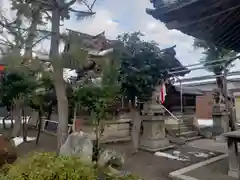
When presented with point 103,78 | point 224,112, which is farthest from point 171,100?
point 103,78

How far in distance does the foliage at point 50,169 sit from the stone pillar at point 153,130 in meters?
4.47

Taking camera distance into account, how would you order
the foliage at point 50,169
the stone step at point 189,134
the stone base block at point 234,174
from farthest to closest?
1. the stone step at point 189,134
2. the stone base block at point 234,174
3. the foliage at point 50,169

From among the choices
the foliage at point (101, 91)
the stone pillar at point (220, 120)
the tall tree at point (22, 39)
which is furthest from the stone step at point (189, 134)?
the tall tree at point (22, 39)

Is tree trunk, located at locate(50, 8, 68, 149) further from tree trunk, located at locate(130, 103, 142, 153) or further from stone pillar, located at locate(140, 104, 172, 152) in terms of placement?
stone pillar, located at locate(140, 104, 172, 152)

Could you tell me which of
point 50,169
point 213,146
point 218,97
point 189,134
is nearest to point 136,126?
point 213,146

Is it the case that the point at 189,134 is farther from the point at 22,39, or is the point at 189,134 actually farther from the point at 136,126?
the point at 22,39

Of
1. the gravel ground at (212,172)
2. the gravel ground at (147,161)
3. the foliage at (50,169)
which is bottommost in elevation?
the gravel ground at (147,161)

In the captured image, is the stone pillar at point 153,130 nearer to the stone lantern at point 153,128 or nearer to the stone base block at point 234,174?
the stone lantern at point 153,128

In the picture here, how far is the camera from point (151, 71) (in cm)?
657

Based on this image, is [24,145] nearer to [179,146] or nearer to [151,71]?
[151,71]

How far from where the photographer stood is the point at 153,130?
7.59 metres

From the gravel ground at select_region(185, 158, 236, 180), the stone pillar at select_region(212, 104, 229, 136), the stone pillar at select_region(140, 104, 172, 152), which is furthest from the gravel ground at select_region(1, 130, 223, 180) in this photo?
the stone pillar at select_region(212, 104, 229, 136)

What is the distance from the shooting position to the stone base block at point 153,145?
7383mm

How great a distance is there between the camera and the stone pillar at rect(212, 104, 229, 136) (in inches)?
457
